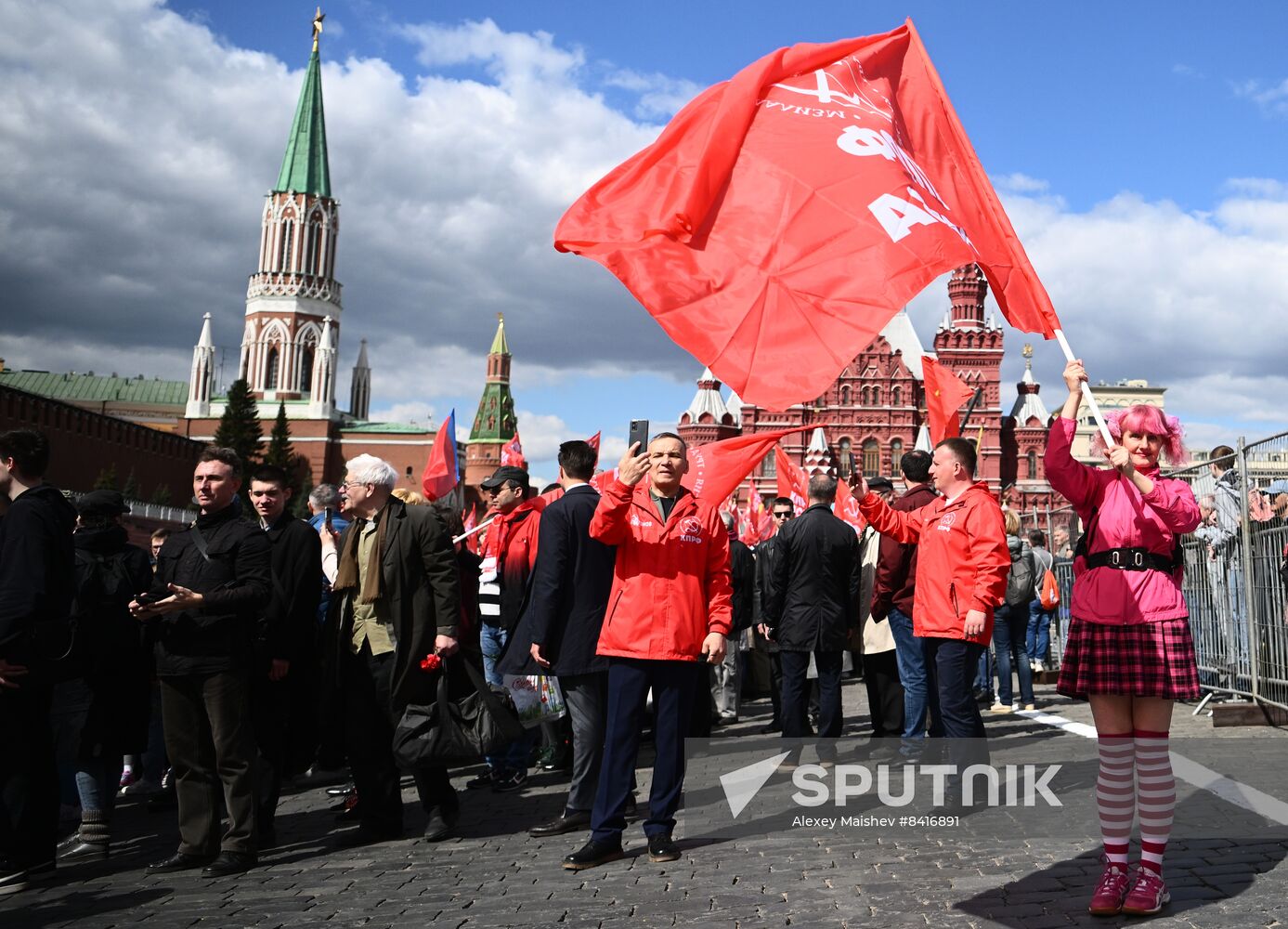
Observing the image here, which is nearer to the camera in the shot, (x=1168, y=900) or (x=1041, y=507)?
(x=1168, y=900)

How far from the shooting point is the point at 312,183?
396 feet

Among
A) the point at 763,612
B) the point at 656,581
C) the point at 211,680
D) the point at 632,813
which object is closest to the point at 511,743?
the point at 632,813

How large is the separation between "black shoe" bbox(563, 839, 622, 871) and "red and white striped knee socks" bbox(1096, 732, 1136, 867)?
2.27 m

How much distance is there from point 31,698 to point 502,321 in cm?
13135

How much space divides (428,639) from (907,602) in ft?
12.4

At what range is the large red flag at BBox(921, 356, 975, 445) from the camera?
918cm

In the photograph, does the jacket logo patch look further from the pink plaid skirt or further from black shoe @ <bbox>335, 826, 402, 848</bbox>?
black shoe @ <bbox>335, 826, 402, 848</bbox>

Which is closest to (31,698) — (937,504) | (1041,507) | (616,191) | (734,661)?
(616,191)

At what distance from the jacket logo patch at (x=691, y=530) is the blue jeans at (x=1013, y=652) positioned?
22.1 ft

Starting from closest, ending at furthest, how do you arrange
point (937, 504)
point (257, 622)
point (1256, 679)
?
point (257, 622), point (937, 504), point (1256, 679)

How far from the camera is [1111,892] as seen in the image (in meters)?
4.38

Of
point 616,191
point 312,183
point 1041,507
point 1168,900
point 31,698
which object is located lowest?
point 1168,900

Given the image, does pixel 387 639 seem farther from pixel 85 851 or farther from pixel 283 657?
pixel 85 851

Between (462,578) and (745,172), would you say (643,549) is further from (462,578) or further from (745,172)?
(462,578)
